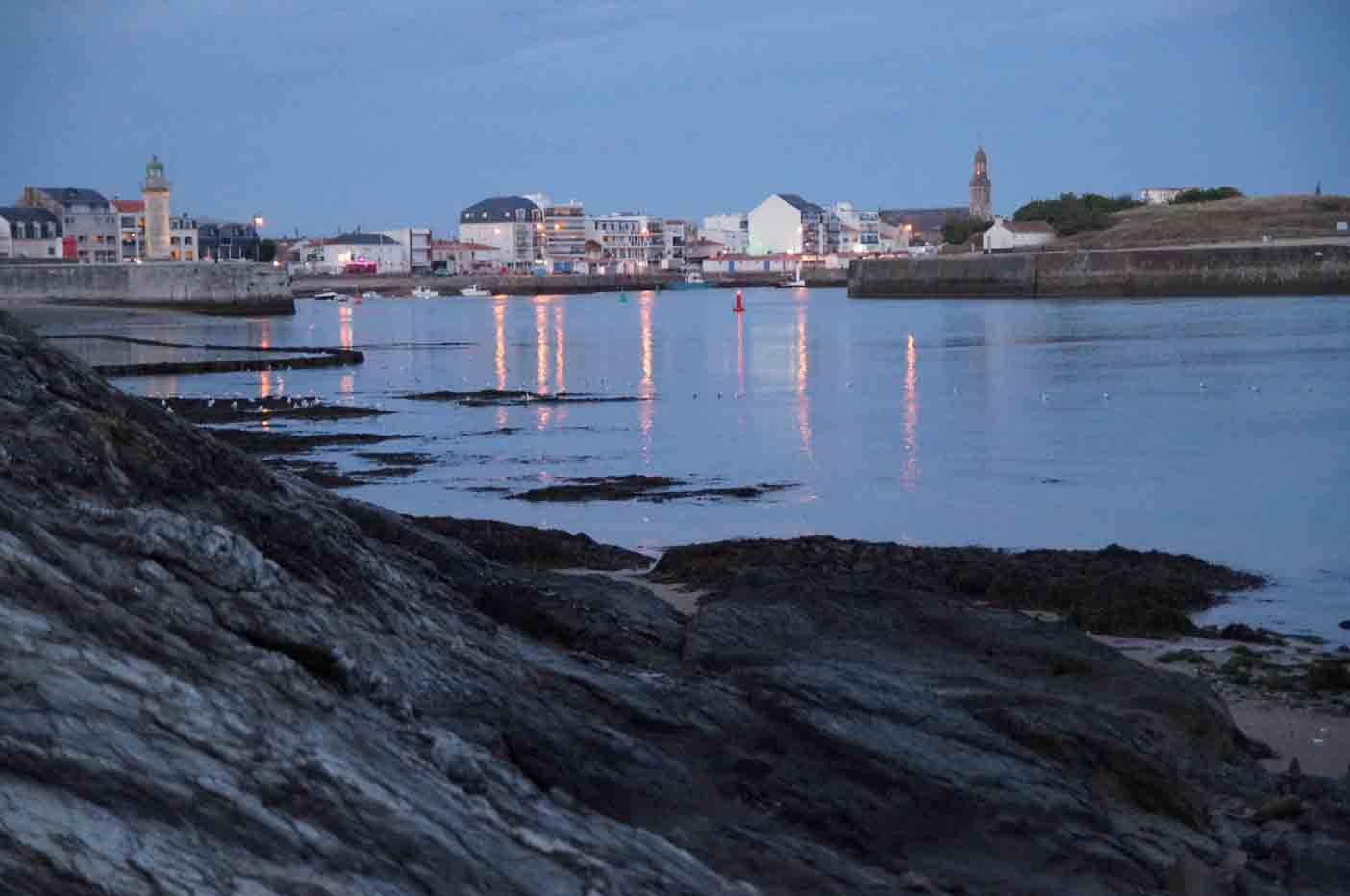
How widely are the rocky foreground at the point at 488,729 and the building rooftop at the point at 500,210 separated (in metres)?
189

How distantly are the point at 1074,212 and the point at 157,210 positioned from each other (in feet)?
230

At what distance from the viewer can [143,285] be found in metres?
70.1

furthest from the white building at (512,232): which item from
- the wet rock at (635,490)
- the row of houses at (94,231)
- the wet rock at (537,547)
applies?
the wet rock at (537,547)

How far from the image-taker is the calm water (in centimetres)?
1550

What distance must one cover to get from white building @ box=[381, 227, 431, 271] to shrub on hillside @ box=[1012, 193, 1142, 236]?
75.8 m


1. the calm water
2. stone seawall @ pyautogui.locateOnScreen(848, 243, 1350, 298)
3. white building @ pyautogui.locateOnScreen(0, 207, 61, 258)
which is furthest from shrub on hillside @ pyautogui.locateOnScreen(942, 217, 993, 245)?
the calm water

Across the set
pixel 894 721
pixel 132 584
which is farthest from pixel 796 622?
pixel 132 584

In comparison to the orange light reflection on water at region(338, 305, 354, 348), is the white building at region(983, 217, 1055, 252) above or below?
above

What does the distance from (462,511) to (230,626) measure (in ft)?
35.6

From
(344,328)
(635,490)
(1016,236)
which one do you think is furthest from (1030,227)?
(635,490)

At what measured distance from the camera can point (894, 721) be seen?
21.2ft

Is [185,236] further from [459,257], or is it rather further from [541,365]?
[541,365]

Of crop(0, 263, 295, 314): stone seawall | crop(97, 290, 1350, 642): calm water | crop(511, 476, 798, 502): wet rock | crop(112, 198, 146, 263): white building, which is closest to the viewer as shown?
crop(97, 290, 1350, 642): calm water

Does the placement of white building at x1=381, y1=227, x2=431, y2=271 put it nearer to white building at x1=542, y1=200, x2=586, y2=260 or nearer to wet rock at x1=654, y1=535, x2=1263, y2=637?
white building at x1=542, y1=200, x2=586, y2=260
